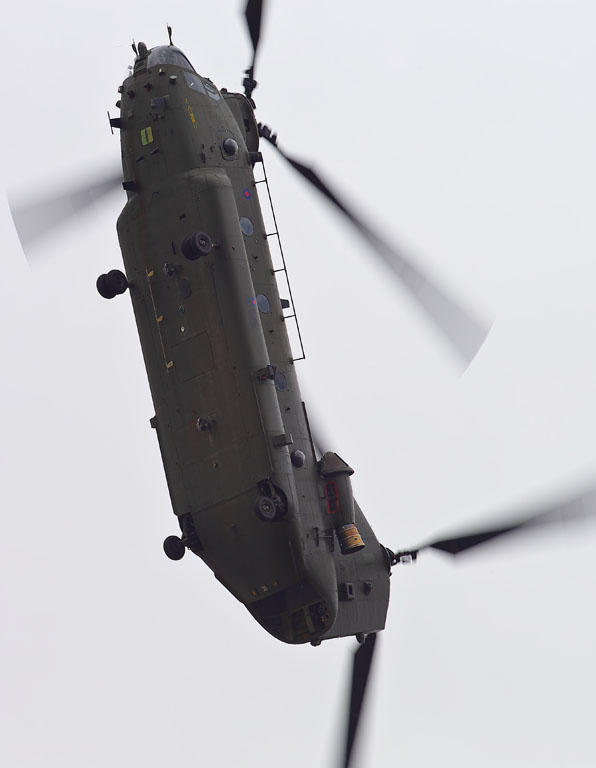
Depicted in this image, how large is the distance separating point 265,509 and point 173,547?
2.80 m

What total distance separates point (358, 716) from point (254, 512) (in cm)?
710

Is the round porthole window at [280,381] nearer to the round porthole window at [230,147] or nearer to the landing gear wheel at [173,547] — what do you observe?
the landing gear wheel at [173,547]

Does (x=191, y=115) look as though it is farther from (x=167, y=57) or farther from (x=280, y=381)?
(x=280, y=381)

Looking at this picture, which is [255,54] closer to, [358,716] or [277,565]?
[277,565]

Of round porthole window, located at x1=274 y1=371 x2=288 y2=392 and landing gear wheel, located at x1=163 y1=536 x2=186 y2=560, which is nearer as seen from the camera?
landing gear wheel, located at x1=163 y1=536 x2=186 y2=560

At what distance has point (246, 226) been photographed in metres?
37.2

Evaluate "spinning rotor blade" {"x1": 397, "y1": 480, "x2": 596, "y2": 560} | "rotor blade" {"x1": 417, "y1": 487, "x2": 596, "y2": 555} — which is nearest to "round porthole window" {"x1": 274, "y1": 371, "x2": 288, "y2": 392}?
"spinning rotor blade" {"x1": 397, "y1": 480, "x2": 596, "y2": 560}

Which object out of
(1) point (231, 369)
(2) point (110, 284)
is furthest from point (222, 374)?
(2) point (110, 284)

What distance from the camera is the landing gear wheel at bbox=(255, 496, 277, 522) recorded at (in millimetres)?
34469

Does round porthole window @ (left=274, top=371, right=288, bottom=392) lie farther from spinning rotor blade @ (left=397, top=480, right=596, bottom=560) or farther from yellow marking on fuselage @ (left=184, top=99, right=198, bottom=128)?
yellow marking on fuselage @ (left=184, top=99, right=198, bottom=128)

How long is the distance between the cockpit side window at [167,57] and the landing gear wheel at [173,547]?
1172 cm

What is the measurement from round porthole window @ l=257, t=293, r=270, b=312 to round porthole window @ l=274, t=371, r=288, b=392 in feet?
5.22

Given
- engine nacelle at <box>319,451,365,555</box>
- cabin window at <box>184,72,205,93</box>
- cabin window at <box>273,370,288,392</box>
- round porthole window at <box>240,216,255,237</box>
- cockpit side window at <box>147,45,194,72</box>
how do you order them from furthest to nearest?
cockpit side window at <box>147,45,194,72</box> < cabin window at <box>184,72,205,93</box> < round porthole window at <box>240,216,255,237</box> < cabin window at <box>273,370,288,392</box> < engine nacelle at <box>319,451,365,555</box>

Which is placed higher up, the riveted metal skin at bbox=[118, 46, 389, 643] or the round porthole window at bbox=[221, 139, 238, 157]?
the round porthole window at bbox=[221, 139, 238, 157]
